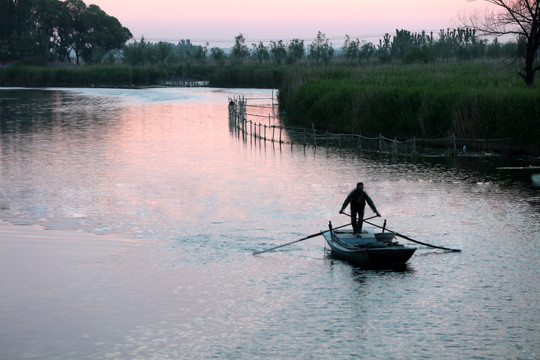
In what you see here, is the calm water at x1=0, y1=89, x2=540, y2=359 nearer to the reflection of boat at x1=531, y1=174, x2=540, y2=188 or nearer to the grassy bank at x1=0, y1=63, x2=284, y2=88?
the reflection of boat at x1=531, y1=174, x2=540, y2=188

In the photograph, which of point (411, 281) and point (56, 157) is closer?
point (411, 281)

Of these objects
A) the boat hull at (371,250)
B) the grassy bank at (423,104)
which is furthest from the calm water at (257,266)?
the grassy bank at (423,104)

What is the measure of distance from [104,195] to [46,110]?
63.1 metres

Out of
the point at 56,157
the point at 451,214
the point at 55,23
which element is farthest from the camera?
the point at 55,23

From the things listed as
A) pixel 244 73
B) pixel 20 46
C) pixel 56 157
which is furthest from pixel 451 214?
pixel 20 46

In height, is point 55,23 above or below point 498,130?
above

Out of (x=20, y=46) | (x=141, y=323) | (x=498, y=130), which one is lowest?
(x=141, y=323)

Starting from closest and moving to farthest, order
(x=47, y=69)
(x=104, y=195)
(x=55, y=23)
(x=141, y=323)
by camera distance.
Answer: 1. (x=141, y=323)
2. (x=104, y=195)
3. (x=47, y=69)
4. (x=55, y=23)

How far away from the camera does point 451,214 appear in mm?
33875

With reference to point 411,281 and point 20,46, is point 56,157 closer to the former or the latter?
point 411,281

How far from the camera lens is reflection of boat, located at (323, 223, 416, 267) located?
24484mm

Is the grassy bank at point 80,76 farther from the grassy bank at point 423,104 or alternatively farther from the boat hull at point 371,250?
the boat hull at point 371,250

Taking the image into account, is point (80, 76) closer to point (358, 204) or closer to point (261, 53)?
point (261, 53)

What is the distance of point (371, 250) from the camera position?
24375 millimetres
